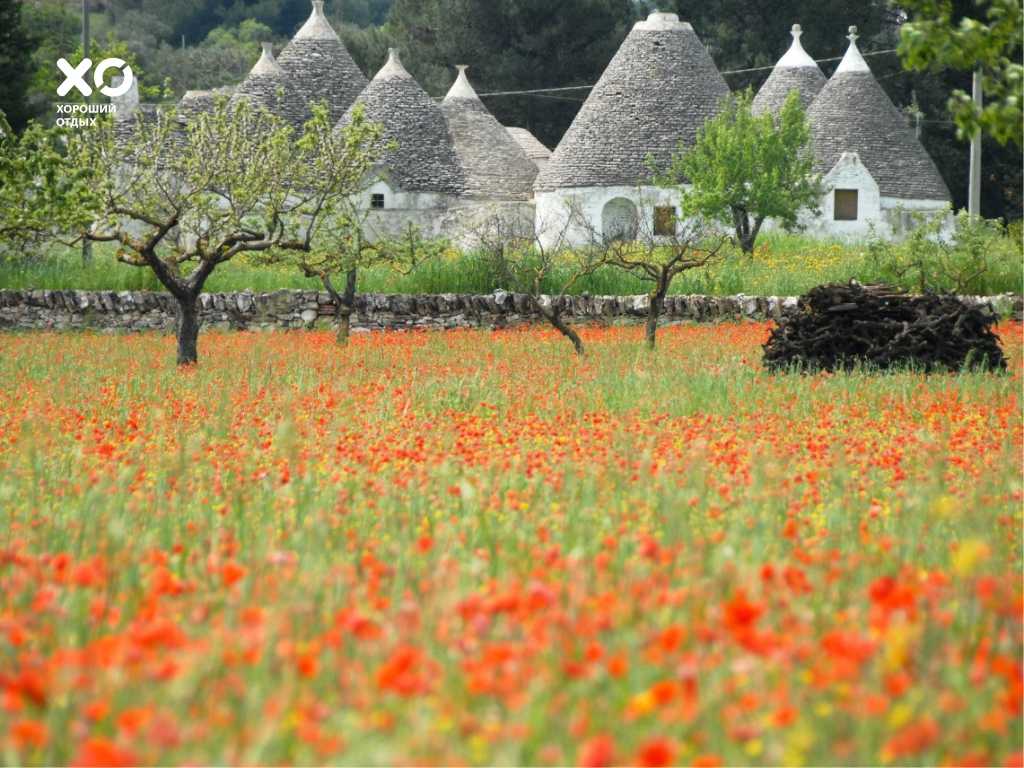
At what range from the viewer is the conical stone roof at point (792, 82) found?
47719mm

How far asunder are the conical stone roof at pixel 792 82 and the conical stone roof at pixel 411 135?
10.1m

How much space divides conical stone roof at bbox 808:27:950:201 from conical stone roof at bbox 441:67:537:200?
9.18 m

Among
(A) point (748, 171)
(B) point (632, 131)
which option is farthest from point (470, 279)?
(B) point (632, 131)

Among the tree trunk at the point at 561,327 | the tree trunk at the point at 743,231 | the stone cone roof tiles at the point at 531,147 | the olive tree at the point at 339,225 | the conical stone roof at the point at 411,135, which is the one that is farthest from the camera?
the stone cone roof tiles at the point at 531,147

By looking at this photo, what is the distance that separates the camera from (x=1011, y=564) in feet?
19.0

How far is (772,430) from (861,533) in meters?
4.79

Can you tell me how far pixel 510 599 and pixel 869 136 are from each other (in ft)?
146

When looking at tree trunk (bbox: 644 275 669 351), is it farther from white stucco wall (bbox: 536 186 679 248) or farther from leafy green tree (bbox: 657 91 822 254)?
white stucco wall (bbox: 536 186 679 248)

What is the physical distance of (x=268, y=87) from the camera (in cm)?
4516

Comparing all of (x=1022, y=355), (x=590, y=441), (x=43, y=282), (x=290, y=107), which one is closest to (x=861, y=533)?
(x=590, y=441)

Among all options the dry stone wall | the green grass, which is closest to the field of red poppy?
the dry stone wall

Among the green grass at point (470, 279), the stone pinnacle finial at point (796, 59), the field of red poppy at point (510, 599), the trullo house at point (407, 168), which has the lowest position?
the field of red poppy at point (510, 599)

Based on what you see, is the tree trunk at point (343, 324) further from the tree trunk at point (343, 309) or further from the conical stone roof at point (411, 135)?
the conical stone roof at point (411, 135)

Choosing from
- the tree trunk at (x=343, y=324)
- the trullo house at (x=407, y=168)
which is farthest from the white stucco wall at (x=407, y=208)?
the tree trunk at (x=343, y=324)
